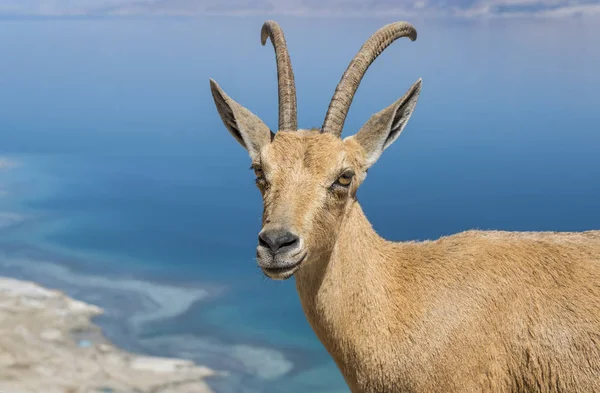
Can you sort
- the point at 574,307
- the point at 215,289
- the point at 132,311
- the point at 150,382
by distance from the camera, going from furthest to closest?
the point at 215,289 < the point at 132,311 < the point at 150,382 < the point at 574,307

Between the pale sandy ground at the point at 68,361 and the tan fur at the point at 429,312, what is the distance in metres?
36.8

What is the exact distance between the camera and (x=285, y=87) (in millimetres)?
8312

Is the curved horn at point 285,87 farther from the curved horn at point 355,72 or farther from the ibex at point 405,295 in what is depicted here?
the curved horn at point 355,72

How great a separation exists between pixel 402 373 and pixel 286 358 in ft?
176

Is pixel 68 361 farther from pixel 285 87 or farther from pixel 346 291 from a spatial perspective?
pixel 346 291

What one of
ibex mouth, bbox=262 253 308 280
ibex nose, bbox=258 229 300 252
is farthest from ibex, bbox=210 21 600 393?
ibex nose, bbox=258 229 300 252

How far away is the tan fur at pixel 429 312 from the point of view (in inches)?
297

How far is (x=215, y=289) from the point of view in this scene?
75875mm

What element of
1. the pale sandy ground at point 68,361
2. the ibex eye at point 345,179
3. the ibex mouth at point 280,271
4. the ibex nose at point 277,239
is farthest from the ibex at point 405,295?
the pale sandy ground at point 68,361

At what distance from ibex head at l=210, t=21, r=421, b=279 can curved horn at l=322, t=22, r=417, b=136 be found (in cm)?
1

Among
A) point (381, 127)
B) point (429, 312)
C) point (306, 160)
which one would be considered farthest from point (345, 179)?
point (429, 312)

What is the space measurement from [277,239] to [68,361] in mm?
43118

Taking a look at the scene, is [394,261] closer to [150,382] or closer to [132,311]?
[150,382]

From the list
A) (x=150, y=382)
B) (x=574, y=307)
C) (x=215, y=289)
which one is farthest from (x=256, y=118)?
(x=215, y=289)
